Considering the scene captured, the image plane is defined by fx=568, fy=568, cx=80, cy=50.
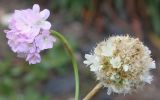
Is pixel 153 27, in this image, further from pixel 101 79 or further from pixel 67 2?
pixel 101 79

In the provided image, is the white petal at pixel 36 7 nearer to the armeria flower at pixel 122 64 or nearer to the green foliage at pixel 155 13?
the armeria flower at pixel 122 64

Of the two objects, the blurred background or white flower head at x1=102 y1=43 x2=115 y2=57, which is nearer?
white flower head at x1=102 y1=43 x2=115 y2=57

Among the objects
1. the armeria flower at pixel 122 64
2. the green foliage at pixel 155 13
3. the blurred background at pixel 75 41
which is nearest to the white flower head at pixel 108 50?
the armeria flower at pixel 122 64

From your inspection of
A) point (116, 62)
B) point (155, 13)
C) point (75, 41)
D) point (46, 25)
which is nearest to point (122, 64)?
point (116, 62)

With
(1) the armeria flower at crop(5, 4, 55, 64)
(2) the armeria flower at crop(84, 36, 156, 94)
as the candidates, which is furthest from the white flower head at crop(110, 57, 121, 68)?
(1) the armeria flower at crop(5, 4, 55, 64)

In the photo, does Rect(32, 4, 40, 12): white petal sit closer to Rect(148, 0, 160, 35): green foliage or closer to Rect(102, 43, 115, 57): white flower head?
Rect(102, 43, 115, 57): white flower head
